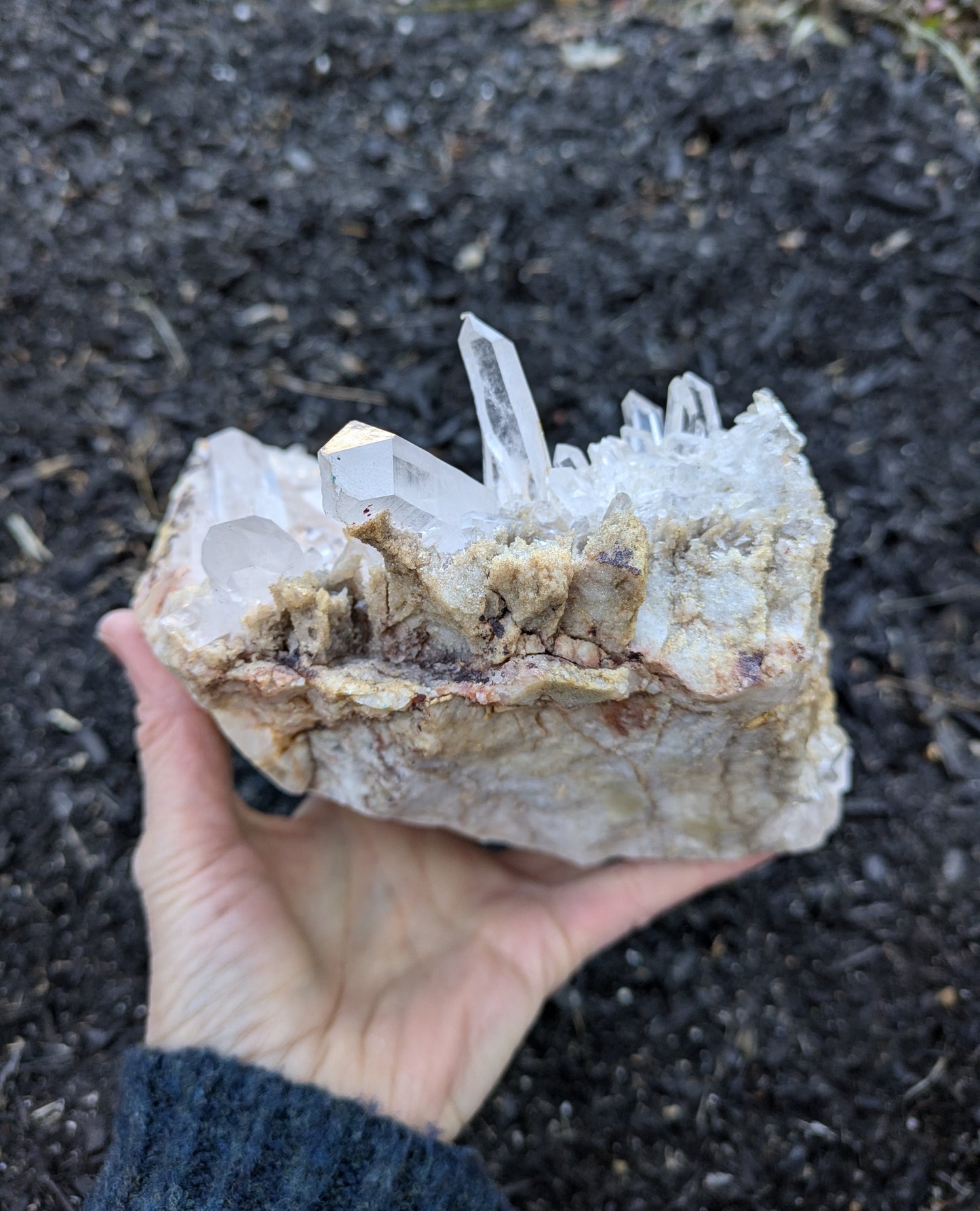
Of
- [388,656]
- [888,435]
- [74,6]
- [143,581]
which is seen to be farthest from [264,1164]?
[74,6]

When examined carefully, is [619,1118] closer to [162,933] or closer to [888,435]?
[162,933]

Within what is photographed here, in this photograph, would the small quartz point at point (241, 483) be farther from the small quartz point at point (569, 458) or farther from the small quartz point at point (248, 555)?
the small quartz point at point (569, 458)

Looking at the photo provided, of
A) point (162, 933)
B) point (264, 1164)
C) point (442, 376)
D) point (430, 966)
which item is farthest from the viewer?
point (442, 376)

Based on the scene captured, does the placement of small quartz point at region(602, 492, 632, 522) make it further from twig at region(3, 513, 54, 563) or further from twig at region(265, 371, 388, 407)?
twig at region(3, 513, 54, 563)

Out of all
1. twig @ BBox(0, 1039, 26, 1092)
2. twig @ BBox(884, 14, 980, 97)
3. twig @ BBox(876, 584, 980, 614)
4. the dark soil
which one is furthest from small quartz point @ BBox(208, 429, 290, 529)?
twig @ BBox(884, 14, 980, 97)

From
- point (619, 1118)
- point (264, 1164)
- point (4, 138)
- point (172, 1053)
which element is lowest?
point (619, 1118)

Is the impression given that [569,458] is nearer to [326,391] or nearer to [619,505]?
[619,505]

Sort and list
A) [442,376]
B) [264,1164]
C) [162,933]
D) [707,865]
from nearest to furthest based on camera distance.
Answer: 1. [264,1164]
2. [162,933]
3. [707,865]
4. [442,376]

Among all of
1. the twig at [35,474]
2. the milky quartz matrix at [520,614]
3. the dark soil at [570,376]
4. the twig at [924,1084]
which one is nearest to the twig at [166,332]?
the dark soil at [570,376]
